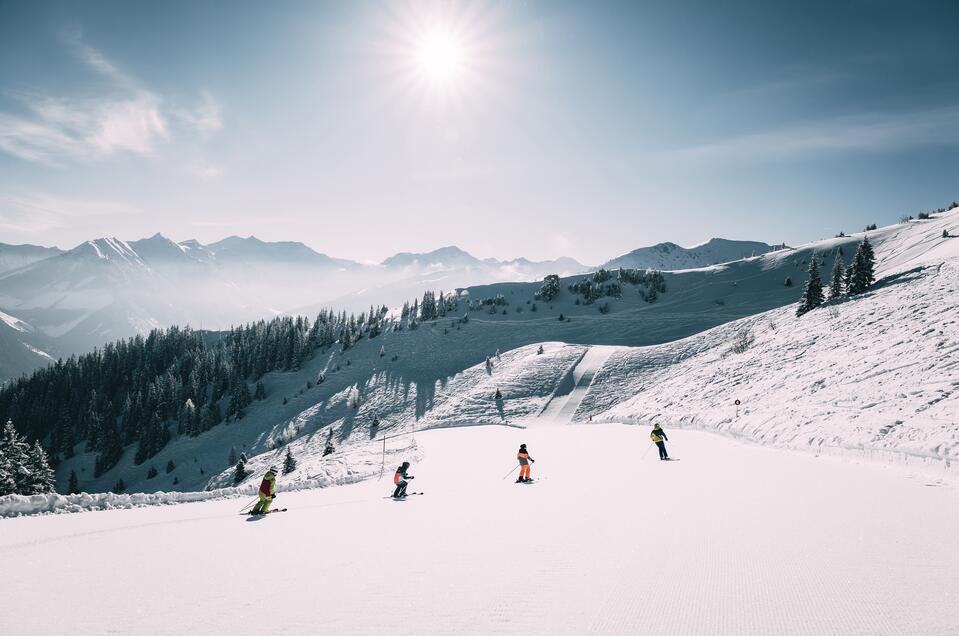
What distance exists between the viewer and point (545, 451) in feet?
67.6

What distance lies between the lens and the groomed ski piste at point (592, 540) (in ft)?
16.0

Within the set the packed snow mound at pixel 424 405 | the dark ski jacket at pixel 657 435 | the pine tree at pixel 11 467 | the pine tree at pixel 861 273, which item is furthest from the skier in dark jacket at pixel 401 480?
the pine tree at pixel 861 273

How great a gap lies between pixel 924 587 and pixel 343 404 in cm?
6961

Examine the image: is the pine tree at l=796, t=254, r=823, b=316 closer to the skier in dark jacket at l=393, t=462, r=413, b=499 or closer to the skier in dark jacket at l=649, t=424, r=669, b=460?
the skier in dark jacket at l=649, t=424, r=669, b=460

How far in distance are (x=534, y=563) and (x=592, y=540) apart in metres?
1.46

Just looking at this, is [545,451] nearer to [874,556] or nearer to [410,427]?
[874,556]

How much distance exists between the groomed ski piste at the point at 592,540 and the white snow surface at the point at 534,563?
0.04 metres

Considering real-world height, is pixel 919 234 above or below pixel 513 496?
above

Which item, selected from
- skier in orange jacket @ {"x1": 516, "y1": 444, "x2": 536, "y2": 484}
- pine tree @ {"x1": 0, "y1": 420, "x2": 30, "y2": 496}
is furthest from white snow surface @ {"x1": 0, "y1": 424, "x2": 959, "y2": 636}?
pine tree @ {"x1": 0, "y1": 420, "x2": 30, "y2": 496}

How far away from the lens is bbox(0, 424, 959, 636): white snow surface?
188 inches

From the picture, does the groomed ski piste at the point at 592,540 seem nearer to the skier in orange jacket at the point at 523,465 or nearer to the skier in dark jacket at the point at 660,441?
the skier in orange jacket at the point at 523,465

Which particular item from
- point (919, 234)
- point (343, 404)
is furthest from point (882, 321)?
point (919, 234)

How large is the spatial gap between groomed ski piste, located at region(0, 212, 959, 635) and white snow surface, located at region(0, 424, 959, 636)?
1.6 inches

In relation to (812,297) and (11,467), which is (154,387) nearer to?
(11,467)
